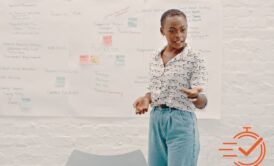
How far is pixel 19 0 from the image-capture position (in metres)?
2.69

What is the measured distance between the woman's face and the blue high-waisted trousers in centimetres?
23

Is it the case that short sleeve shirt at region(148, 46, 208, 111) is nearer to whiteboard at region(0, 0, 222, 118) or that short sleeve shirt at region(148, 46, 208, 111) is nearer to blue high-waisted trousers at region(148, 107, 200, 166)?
blue high-waisted trousers at region(148, 107, 200, 166)

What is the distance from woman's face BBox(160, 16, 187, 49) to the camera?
156 cm

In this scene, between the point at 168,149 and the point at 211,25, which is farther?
the point at 211,25

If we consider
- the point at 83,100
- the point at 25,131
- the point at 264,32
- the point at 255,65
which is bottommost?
the point at 25,131

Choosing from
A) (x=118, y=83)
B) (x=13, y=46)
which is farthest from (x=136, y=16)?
(x=13, y=46)

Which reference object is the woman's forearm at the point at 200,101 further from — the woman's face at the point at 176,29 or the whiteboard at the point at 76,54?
the whiteboard at the point at 76,54

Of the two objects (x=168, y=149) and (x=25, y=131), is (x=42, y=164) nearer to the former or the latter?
(x=25, y=131)

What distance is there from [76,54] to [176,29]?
3.96 ft

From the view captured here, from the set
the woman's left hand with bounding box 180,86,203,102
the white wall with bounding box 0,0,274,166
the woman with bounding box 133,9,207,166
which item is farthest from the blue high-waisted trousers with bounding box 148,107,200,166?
the white wall with bounding box 0,0,274,166

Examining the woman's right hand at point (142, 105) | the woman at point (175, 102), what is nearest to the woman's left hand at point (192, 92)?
the woman at point (175, 102)

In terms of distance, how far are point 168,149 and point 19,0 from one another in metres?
1.56

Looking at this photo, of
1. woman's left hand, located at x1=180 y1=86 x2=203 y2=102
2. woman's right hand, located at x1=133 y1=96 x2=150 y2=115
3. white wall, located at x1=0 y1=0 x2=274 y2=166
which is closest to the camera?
woman's left hand, located at x1=180 y1=86 x2=203 y2=102

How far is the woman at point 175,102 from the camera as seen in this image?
154 cm
